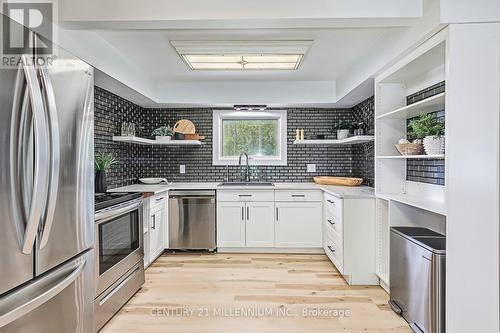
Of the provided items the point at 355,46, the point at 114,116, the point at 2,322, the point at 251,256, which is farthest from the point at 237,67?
the point at 2,322

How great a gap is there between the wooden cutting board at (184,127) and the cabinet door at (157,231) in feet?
3.80

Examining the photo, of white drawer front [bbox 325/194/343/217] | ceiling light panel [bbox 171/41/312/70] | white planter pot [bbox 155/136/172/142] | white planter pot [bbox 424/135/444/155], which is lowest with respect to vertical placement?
white drawer front [bbox 325/194/343/217]

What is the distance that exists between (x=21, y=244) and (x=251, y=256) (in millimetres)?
3003

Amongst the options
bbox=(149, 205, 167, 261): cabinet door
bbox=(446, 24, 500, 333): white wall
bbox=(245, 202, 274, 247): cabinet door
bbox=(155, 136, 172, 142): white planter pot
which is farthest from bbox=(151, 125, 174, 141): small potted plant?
bbox=(446, 24, 500, 333): white wall

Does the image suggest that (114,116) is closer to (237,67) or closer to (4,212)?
(237,67)

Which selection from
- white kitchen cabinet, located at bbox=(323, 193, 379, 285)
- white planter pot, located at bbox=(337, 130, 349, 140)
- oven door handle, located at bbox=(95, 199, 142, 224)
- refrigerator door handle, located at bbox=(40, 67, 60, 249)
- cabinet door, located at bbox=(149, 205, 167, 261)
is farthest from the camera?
white planter pot, located at bbox=(337, 130, 349, 140)

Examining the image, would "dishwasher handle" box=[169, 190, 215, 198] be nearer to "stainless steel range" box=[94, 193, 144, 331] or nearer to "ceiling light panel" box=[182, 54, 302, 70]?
"stainless steel range" box=[94, 193, 144, 331]

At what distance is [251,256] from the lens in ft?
13.1

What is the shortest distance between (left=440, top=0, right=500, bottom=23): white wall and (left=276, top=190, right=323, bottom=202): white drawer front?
98.9 inches

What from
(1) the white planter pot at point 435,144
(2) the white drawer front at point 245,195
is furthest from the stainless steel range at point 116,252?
(1) the white planter pot at point 435,144

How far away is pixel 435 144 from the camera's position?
2.21m

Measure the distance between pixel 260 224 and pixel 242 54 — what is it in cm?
208

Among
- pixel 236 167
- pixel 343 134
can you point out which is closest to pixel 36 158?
pixel 236 167

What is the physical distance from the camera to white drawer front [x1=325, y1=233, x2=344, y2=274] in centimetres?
318
